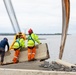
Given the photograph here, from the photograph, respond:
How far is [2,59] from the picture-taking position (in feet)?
55.5

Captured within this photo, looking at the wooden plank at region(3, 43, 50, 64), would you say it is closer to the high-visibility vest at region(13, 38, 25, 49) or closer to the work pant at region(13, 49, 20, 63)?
the work pant at region(13, 49, 20, 63)

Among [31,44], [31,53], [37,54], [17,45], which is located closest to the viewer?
[31,44]

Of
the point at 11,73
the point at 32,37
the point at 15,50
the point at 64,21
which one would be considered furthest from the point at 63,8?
the point at 11,73

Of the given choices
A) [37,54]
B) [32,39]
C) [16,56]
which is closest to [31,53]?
[37,54]

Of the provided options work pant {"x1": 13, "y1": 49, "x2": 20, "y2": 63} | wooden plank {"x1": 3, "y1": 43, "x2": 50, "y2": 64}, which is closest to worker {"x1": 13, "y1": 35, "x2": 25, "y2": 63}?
work pant {"x1": 13, "y1": 49, "x2": 20, "y2": 63}

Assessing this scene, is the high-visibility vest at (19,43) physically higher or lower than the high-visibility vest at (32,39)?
lower

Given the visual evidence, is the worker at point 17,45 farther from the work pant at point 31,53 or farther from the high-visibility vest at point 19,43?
the work pant at point 31,53

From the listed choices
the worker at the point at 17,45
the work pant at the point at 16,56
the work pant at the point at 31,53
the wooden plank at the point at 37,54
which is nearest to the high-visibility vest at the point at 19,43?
the worker at the point at 17,45

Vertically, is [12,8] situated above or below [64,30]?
above

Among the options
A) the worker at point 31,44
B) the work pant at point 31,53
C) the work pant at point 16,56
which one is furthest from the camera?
the work pant at point 16,56

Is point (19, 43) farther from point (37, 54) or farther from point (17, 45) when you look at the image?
point (37, 54)

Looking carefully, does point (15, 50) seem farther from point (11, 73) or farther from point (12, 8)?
point (11, 73)

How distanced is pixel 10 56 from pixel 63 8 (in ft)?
14.8

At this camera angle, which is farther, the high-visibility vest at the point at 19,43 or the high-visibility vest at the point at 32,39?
the high-visibility vest at the point at 19,43
